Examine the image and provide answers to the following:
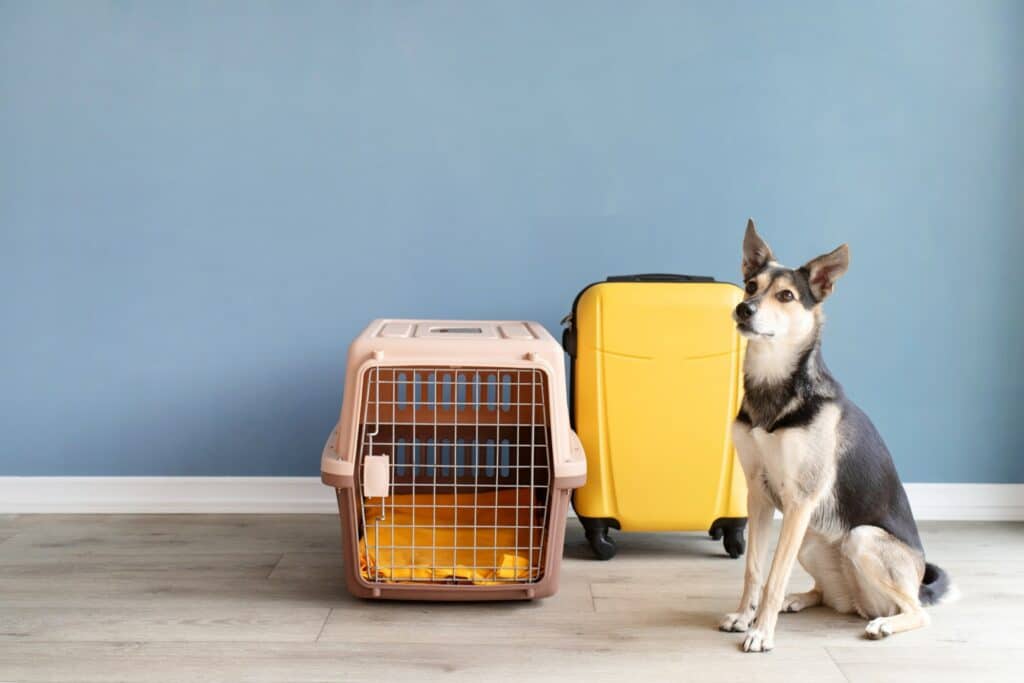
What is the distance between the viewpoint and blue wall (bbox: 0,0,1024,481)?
127 inches

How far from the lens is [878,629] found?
2.28m

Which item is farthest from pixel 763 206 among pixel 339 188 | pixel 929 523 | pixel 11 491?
pixel 11 491

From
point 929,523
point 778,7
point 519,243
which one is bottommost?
point 929,523

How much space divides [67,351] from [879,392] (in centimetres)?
258

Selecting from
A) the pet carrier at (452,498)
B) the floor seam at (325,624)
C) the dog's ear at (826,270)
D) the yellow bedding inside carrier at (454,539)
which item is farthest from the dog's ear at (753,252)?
the floor seam at (325,624)

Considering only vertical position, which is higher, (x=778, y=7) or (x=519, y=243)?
(x=778, y=7)

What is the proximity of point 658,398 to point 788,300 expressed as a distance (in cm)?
65

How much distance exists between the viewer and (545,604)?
252cm

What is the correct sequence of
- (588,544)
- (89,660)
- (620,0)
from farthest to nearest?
(620,0)
(588,544)
(89,660)

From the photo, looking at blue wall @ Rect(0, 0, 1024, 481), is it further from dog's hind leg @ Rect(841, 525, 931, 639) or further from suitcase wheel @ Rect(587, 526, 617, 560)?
dog's hind leg @ Rect(841, 525, 931, 639)

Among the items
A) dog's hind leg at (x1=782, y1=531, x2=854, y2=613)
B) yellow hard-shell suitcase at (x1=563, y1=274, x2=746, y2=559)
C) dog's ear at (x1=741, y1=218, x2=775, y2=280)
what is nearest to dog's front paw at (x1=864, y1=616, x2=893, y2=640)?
dog's hind leg at (x1=782, y1=531, x2=854, y2=613)

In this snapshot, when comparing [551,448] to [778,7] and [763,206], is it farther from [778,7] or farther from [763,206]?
[778,7]

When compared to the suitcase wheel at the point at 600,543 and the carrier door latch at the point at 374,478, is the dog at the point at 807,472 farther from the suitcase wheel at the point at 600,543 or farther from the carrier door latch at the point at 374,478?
the carrier door latch at the point at 374,478

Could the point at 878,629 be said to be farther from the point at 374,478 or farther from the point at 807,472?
the point at 374,478
